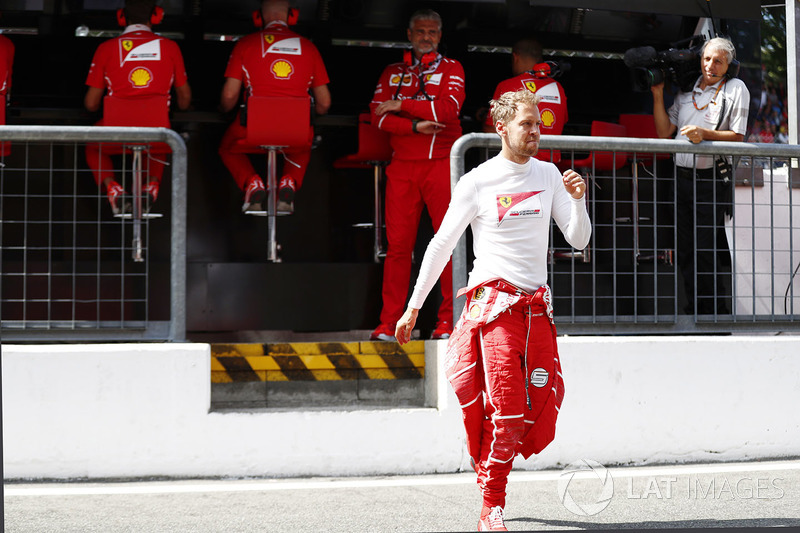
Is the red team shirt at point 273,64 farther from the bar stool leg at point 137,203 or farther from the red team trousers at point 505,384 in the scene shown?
the red team trousers at point 505,384

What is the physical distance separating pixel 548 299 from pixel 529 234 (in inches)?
11.0

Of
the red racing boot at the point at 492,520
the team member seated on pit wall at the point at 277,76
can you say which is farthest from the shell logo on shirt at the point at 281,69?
the red racing boot at the point at 492,520

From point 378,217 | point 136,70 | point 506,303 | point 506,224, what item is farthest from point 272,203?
point 506,303

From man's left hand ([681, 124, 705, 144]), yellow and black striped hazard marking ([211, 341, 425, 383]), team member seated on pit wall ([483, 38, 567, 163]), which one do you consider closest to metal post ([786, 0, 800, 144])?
man's left hand ([681, 124, 705, 144])

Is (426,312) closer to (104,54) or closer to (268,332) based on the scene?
(268,332)

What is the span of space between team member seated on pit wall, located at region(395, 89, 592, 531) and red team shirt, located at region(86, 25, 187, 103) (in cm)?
308

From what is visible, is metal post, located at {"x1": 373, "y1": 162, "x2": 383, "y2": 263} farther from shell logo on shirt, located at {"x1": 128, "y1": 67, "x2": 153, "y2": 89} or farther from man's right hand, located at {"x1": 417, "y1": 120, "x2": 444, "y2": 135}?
shell logo on shirt, located at {"x1": 128, "y1": 67, "x2": 153, "y2": 89}

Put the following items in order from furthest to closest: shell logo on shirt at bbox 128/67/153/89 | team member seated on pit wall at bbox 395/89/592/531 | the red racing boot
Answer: shell logo on shirt at bbox 128/67/153/89 < team member seated on pit wall at bbox 395/89/592/531 < the red racing boot

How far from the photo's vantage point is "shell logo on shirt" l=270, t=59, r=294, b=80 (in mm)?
6766

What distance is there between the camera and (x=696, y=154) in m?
6.18

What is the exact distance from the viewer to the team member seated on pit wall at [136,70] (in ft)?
21.8

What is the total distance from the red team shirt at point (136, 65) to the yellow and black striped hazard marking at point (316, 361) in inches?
74.5

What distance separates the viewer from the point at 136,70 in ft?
21.8

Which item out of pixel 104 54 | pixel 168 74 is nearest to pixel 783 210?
pixel 168 74
